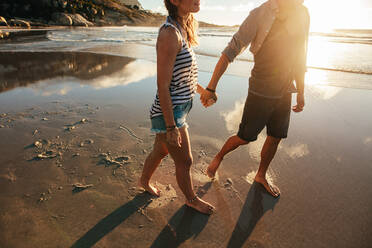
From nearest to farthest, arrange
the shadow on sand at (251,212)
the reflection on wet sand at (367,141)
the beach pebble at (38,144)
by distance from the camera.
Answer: the shadow on sand at (251,212) < the beach pebble at (38,144) < the reflection on wet sand at (367,141)

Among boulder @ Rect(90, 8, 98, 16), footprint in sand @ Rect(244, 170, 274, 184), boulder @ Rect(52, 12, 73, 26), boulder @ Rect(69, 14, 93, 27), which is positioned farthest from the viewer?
boulder @ Rect(90, 8, 98, 16)

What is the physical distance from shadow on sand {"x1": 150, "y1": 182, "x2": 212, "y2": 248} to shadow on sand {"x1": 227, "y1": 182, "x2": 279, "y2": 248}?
1.02ft

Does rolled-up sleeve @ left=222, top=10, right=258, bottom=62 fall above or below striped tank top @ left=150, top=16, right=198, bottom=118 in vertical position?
above

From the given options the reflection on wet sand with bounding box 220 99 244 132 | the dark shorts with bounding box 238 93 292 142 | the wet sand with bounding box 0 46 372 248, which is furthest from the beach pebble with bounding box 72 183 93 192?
the reflection on wet sand with bounding box 220 99 244 132

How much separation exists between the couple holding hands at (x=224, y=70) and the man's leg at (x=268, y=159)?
0.01m

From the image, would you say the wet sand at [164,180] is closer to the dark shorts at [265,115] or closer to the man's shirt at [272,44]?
the dark shorts at [265,115]

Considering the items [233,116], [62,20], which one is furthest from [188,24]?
[62,20]

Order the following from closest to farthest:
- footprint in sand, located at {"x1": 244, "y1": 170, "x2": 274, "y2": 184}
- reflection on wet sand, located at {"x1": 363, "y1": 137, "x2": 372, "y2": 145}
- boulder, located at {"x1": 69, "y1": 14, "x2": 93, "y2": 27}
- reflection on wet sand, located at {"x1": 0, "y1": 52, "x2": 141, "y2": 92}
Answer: footprint in sand, located at {"x1": 244, "y1": 170, "x2": 274, "y2": 184} → reflection on wet sand, located at {"x1": 363, "y1": 137, "x2": 372, "y2": 145} → reflection on wet sand, located at {"x1": 0, "y1": 52, "x2": 141, "y2": 92} → boulder, located at {"x1": 69, "y1": 14, "x2": 93, "y2": 27}

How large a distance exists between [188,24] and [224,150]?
57.3 inches

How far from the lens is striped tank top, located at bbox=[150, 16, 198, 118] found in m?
1.49

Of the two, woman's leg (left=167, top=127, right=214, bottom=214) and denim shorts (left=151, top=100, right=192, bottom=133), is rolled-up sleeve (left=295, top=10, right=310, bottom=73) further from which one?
woman's leg (left=167, top=127, right=214, bottom=214)

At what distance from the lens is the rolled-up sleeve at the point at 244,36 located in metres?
1.81

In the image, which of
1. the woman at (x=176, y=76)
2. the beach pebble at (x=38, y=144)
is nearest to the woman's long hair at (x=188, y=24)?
the woman at (x=176, y=76)

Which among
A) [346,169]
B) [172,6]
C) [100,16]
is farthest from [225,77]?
[100,16]
